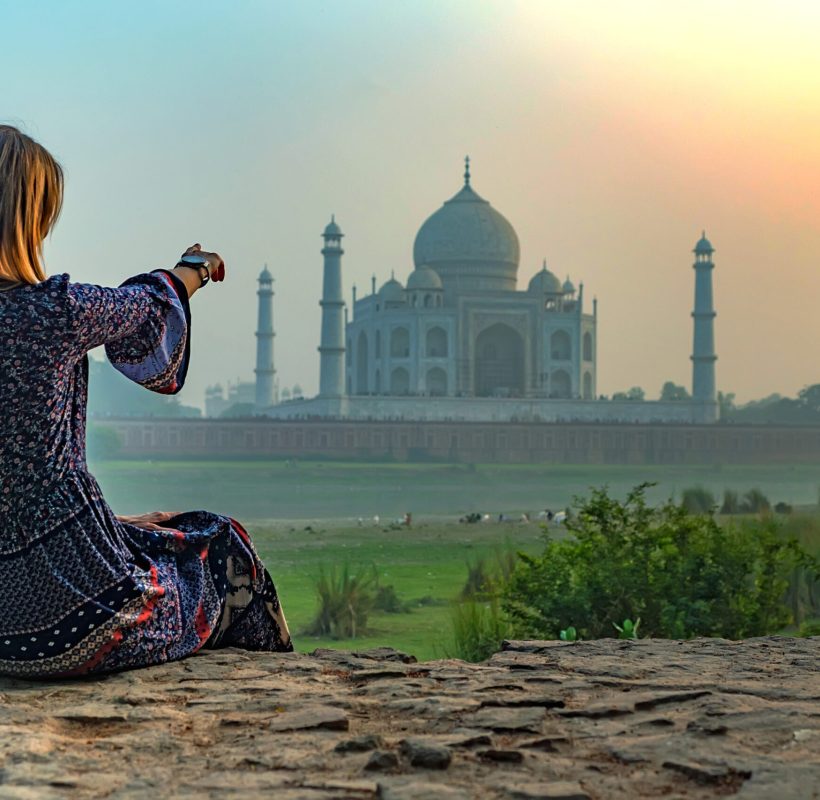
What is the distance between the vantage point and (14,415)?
4.12 feet

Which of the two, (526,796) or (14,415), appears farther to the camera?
(14,415)

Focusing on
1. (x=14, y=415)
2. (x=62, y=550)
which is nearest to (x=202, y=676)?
(x=62, y=550)

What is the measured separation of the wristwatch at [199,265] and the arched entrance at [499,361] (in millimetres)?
23648

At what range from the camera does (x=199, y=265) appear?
1.41 metres

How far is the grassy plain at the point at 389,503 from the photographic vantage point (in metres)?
5.87

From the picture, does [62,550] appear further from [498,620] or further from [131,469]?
[131,469]

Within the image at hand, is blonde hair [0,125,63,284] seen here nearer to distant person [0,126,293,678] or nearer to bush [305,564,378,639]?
distant person [0,126,293,678]

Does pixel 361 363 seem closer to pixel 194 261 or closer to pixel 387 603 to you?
pixel 387 603

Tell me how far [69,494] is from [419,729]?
45 cm

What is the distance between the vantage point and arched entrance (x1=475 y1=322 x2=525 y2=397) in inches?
993

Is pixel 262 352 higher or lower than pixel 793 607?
higher

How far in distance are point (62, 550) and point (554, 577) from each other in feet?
6.56

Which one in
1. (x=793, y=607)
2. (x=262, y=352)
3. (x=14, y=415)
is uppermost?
(x=262, y=352)

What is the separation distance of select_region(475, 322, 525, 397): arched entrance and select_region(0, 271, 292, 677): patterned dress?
2373cm
